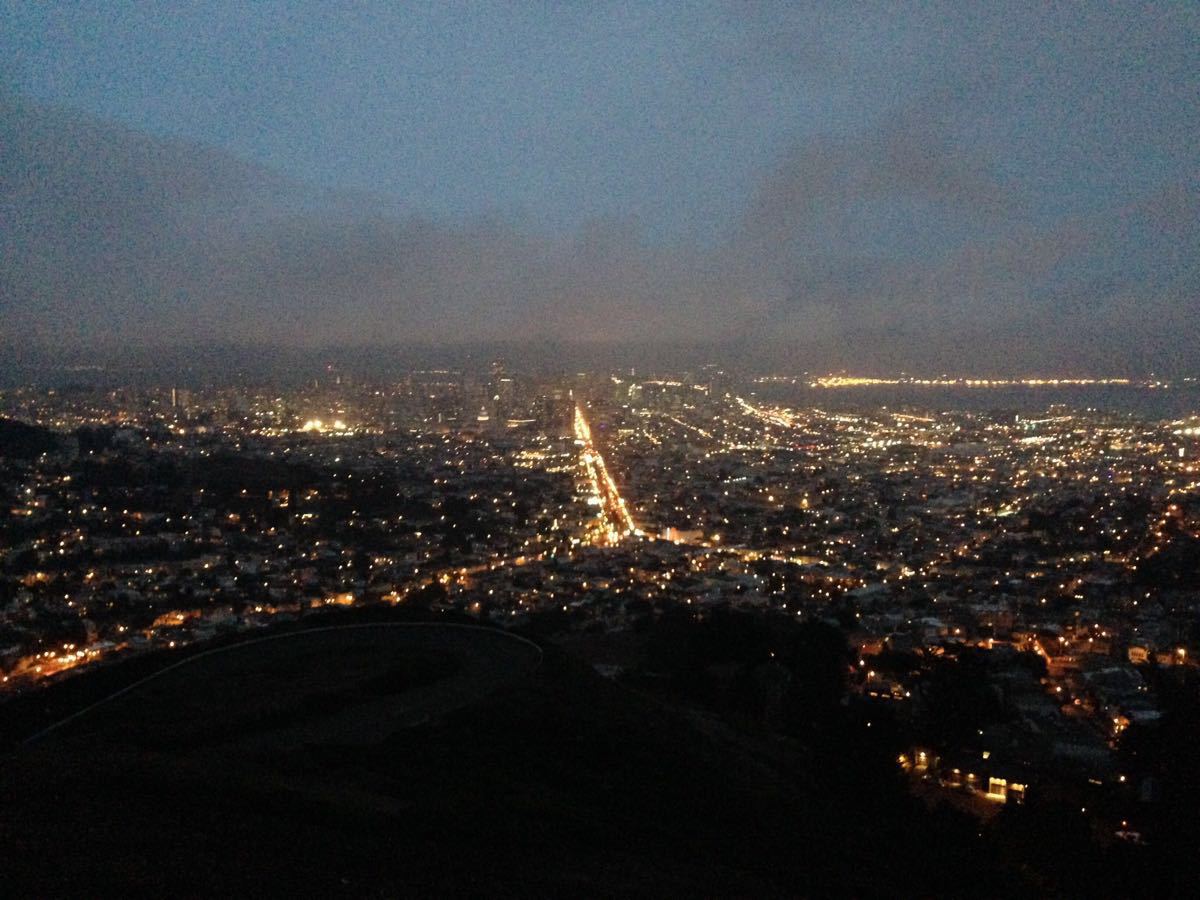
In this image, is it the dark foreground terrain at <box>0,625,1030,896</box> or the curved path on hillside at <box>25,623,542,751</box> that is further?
the curved path on hillside at <box>25,623,542,751</box>

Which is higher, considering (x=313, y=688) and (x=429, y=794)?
(x=429, y=794)

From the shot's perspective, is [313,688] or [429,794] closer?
[429,794]

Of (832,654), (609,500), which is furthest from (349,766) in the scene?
(609,500)

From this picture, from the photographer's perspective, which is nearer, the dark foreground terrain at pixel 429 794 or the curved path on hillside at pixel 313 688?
the dark foreground terrain at pixel 429 794
